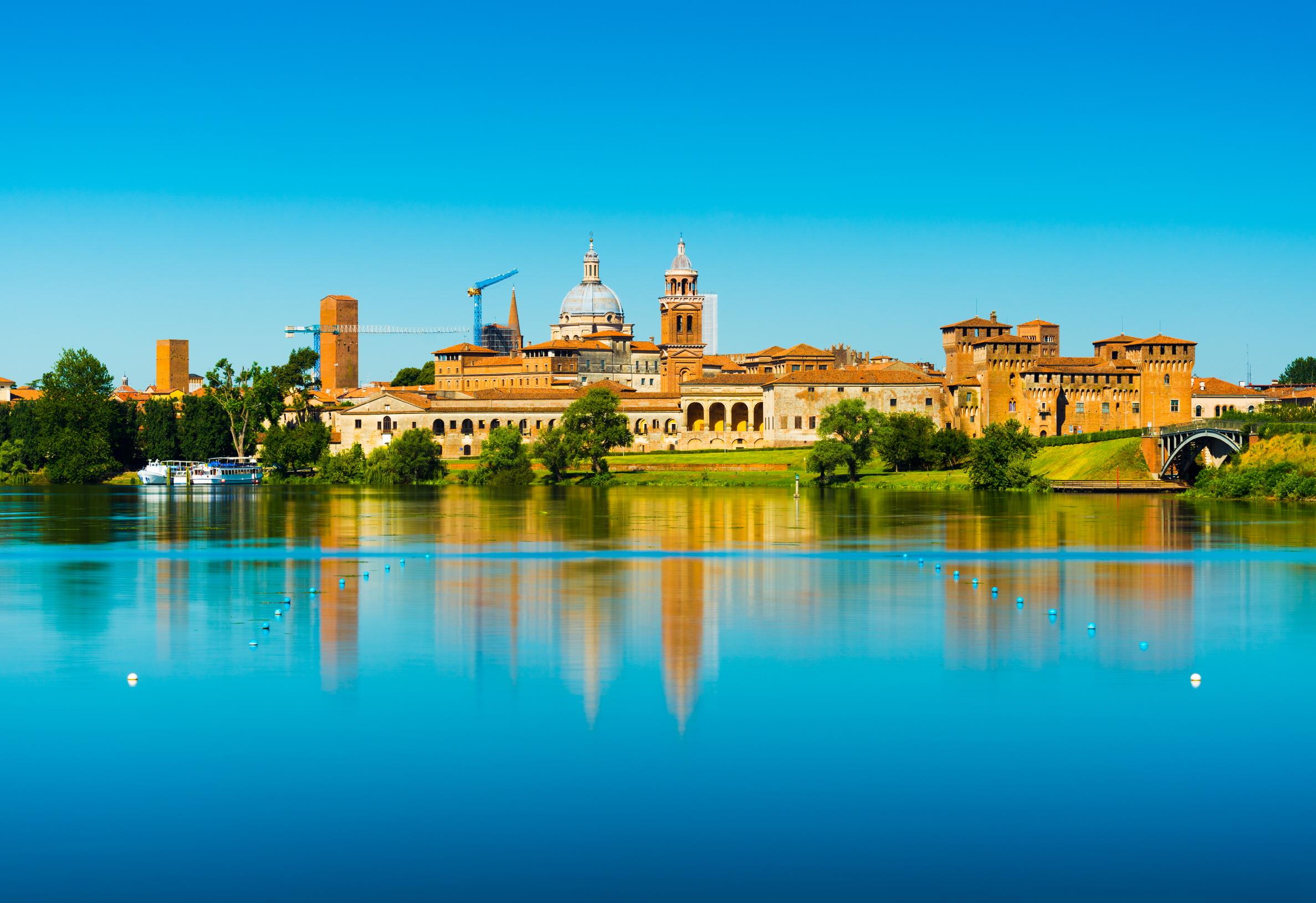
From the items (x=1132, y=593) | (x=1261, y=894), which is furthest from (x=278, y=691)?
(x=1132, y=593)

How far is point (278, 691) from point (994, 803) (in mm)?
7804

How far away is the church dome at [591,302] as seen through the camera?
135 metres

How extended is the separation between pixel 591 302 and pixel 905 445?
70859 mm

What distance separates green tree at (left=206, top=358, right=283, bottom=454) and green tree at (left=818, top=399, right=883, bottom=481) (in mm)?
33176

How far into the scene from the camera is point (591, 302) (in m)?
135

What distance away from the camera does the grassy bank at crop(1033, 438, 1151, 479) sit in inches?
2384

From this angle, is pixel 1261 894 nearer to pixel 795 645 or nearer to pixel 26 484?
pixel 795 645

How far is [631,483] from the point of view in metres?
70.5

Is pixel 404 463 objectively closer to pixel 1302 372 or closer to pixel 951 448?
pixel 951 448

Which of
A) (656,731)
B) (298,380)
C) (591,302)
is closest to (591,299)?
(591,302)

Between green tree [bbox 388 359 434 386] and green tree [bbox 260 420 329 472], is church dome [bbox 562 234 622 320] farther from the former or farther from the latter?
green tree [bbox 260 420 329 472]

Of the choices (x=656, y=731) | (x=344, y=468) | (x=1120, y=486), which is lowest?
(x=656, y=731)

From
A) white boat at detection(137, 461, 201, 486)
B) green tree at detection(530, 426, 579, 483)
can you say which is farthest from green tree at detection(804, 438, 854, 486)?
white boat at detection(137, 461, 201, 486)

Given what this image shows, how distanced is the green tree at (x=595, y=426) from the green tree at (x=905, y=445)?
13.5 m
